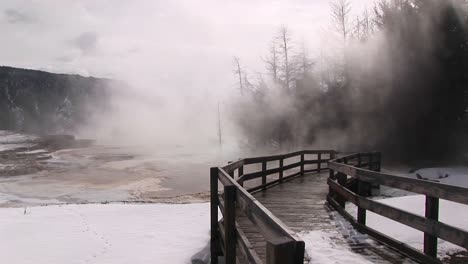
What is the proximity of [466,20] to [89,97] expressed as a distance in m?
167

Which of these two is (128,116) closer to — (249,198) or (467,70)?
(467,70)

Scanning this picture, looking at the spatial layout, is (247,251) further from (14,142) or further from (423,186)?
(14,142)

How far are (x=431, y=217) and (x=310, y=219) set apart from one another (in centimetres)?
300

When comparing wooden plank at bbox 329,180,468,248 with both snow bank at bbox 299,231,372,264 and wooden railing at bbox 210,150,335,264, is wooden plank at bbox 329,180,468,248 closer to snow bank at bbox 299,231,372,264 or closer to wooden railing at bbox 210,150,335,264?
snow bank at bbox 299,231,372,264

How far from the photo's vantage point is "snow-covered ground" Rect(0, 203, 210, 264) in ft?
22.5

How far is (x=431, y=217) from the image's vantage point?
4.65m

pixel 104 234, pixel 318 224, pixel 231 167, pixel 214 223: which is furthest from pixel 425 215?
pixel 104 234

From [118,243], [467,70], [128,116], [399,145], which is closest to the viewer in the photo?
[118,243]

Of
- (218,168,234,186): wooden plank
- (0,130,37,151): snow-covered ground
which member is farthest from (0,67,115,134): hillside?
(218,168,234,186): wooden plank

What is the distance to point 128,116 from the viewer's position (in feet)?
504

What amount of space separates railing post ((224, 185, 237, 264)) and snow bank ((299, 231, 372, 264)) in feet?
4.10

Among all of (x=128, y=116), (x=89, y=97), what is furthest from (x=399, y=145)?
(x=89, y=97)

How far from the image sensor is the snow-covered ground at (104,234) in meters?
6.86

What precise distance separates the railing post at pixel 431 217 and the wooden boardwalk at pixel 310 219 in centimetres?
32
